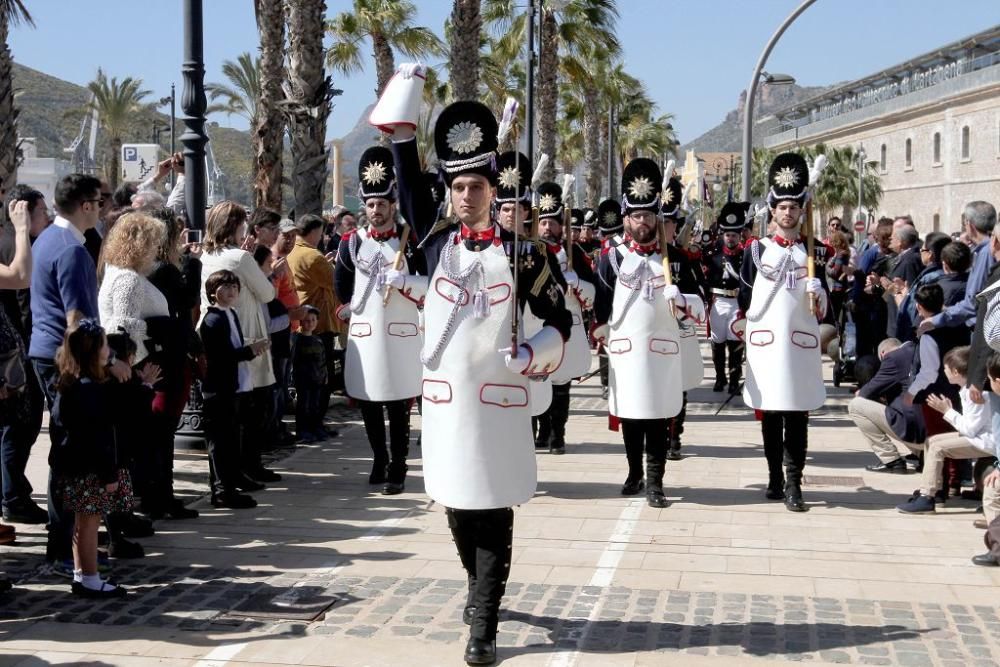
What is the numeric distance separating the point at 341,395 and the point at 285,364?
11.1 feet

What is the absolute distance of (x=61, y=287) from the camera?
6.73m

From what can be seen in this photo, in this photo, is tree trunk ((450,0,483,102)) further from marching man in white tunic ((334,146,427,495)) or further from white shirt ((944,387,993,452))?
white shirt ((944,387,993,452))

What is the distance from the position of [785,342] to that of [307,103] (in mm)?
8967

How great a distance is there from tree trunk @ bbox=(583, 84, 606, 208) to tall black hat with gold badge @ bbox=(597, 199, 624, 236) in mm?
29154

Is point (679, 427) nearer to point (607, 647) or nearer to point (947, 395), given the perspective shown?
point (947, 395)

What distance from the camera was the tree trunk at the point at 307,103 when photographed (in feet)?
51.5

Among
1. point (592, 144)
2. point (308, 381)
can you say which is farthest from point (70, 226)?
point (592, 144)

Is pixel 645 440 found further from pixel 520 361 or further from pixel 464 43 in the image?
pixel 464 43

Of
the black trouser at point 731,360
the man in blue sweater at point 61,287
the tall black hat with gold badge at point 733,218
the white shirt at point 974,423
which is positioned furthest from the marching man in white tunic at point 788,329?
the tall black hat with gold badge at point 733,218

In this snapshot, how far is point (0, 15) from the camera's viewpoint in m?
15.5

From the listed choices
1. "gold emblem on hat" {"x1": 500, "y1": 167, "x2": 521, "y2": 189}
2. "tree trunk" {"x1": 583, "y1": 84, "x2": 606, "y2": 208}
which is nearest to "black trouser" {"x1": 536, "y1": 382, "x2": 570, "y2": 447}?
"gold emblem on hat" {"x1": 500, "y1": 167, "x2": 521, "y2": 189}

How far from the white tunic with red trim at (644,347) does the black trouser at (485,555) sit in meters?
3.14

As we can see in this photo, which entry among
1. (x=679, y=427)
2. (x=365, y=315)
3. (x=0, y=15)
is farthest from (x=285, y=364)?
(x=0, y=15)

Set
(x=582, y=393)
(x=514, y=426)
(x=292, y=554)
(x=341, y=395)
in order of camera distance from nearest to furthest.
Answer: (x=514, y=426)
(x=292, y=554)
(x=341, y=395)
(x=582, y=393)
